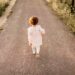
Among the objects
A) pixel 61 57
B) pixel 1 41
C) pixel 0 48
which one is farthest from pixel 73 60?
pixel 1 41

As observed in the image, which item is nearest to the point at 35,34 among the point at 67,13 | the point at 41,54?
the point at 41,54

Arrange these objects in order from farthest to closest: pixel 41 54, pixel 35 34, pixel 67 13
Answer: pixel 67 13, pixel 41 54, pixel 35 34

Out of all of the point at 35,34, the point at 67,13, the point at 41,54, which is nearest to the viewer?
the point at 35,34

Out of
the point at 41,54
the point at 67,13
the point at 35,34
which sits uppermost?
the point at 35,34

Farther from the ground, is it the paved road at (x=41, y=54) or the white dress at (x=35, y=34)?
the white dress at (x=35, y=34)

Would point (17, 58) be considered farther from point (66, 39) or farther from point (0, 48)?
point (66, 39)

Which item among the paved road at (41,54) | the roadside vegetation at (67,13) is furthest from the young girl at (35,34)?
the roadside vegetation at (67,13)

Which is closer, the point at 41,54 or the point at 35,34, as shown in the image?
the point at 35,34

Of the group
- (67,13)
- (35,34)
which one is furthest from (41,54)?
(67,13)

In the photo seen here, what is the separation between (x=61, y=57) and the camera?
44.4 feet

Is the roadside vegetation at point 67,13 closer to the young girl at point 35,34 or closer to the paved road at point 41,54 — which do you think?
the paved road at point 41,54

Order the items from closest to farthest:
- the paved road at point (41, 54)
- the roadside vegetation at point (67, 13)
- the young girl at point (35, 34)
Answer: the paved road at point (41, 54), the young girl at point (35, 34), the roadside vegetation at point (67, 13)

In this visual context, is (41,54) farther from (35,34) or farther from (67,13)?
(67,13)

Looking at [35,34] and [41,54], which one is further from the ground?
[35,34]
